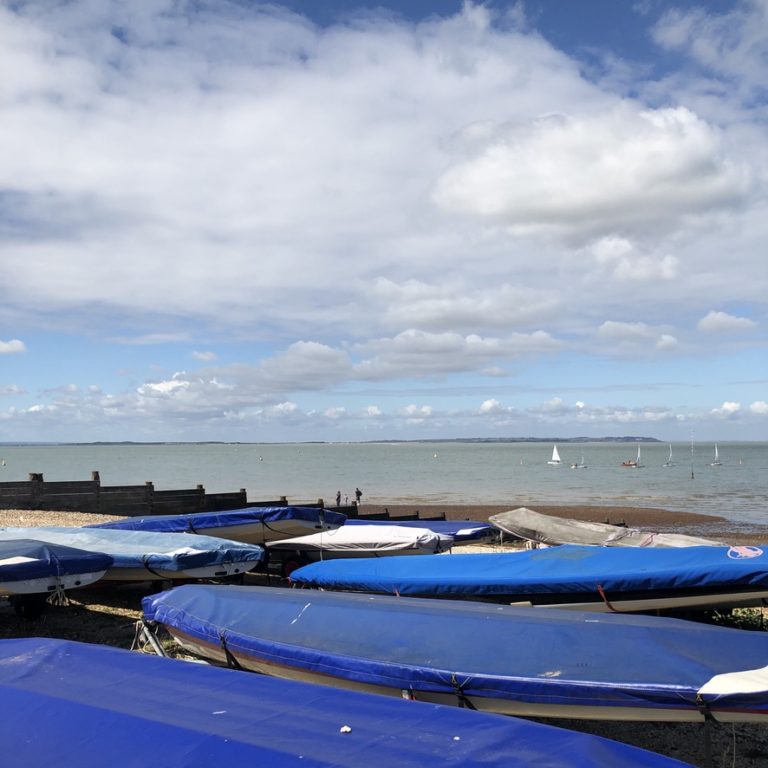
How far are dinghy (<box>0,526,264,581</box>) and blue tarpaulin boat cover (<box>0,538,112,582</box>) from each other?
0.53m

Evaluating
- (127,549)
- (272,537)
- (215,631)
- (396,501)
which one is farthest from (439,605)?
(396,501)

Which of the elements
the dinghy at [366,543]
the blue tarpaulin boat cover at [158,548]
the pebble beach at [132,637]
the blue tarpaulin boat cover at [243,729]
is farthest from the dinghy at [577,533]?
the blue tarpaulin boat cover at [243,729]

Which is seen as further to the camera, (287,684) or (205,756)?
(287,684)

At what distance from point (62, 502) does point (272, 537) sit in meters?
11.3

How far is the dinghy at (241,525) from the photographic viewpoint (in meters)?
15.8

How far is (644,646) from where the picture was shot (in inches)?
256

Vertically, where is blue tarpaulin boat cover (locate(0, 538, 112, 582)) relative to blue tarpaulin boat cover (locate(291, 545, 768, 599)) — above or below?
above

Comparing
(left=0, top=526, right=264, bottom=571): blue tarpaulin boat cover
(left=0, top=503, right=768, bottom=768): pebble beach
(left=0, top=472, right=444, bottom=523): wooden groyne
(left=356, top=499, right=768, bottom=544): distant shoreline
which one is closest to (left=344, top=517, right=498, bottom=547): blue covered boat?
(left=0, top=503, right=768, bottom=768): pebble beach

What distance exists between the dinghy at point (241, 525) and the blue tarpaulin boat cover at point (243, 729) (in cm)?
1017

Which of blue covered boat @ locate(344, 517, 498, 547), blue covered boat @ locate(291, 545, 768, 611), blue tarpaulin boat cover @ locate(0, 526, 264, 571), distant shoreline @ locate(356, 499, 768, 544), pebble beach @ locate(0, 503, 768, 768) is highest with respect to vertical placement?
blue tarpaulin boat cover @ locate(0, 526, 264, 571)

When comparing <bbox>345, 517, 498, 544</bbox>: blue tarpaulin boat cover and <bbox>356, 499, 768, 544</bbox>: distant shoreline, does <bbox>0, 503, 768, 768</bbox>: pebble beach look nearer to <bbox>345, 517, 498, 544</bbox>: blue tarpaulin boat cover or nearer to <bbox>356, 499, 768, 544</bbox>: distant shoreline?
<bbox>345, 517, 498, 544</bbox>: blue tarpaulin boat cover

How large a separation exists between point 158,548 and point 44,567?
2.20 meters

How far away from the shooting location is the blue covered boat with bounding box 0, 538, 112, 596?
32.3 ft

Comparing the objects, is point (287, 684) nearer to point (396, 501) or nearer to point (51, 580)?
point (51, 580)
